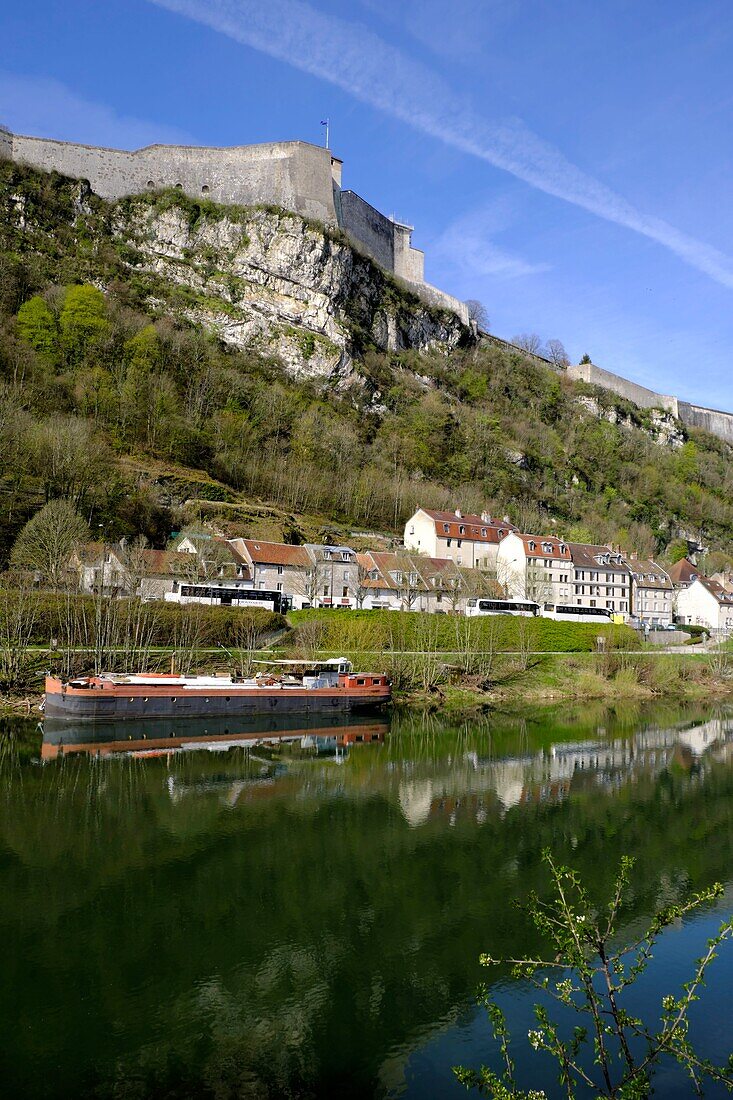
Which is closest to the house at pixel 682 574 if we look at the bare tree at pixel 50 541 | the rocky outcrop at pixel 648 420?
the rocky outcrop at pixel 648 420

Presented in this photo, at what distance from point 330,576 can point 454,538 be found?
15.7m

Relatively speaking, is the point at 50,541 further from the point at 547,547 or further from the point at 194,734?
the point at 547,547

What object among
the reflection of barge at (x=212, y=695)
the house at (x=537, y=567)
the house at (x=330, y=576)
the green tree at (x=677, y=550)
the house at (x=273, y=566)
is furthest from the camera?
the green tree at (x=677, y=550)

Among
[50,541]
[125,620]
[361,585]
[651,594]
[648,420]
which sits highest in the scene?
[648,420]

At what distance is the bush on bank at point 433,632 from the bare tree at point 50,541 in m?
12.5

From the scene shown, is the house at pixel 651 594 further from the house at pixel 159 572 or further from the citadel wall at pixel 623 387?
the citadel wall at pixel 623 387

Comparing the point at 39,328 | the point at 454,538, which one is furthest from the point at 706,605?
the point at 39,328

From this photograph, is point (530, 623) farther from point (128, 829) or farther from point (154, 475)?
point (128, 829)

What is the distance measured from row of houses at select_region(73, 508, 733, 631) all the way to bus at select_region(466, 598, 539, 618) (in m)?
1.37

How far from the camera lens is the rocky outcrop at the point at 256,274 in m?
79.4

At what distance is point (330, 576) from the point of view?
4997 centimetres

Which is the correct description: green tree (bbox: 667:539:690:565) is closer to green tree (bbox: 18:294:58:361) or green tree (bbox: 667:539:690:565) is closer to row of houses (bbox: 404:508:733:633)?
row of houses (bbox: 404:508:733:633)

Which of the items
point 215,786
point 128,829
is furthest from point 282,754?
point 128,829

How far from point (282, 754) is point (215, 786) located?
209 inches
